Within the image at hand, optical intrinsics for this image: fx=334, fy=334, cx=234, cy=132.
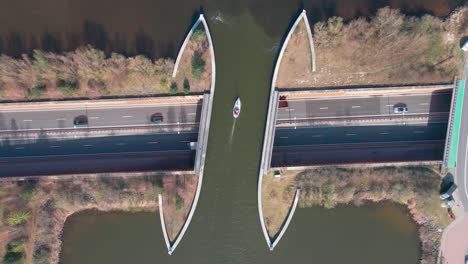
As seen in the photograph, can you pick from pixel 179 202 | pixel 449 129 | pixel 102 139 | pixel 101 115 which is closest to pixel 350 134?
pixel 449 129

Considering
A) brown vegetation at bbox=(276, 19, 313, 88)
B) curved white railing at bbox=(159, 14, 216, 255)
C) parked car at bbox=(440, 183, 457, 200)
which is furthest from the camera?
curved white railing at bbox=(159, 14, 216, 255)

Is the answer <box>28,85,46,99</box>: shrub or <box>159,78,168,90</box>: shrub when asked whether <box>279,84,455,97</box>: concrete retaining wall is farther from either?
<box>28,85,46,99</box>: shrub

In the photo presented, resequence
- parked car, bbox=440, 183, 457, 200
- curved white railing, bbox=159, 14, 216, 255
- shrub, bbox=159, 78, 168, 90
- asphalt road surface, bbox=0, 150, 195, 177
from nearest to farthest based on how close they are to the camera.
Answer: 1. parked car, bbox=440, 183, 457, 200
2. shrub, bbox=159, 78, 168, 90
3. curved white railing, bbox=159, 14, 216, 255
4. asphalt road surface, bbox=0, 150, 195, 177

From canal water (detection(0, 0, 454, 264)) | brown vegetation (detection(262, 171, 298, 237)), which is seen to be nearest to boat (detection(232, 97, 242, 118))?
canal water (detection(0, 0, 454, 264))

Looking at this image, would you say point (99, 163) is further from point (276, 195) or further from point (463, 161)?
point (463, 161)

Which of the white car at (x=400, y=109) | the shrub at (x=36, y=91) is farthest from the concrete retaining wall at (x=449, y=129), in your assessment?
the shrub at (x=36, y=91)

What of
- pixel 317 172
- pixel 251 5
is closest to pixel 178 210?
pixel 317 172
